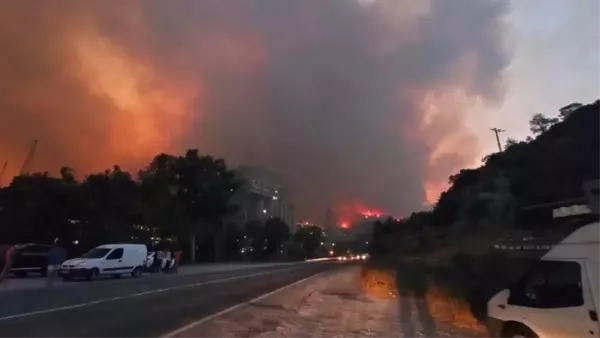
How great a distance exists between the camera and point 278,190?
174 meters

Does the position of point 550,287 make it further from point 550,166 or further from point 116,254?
point 116,254

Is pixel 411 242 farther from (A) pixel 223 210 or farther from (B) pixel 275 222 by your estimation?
(B) pixel 275 222

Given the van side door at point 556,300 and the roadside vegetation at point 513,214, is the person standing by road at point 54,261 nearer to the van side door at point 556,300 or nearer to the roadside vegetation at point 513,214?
the roadside vegetation at point 513,214

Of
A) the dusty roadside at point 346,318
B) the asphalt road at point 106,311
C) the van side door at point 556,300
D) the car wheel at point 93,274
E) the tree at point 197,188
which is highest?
the tree at point 197,188

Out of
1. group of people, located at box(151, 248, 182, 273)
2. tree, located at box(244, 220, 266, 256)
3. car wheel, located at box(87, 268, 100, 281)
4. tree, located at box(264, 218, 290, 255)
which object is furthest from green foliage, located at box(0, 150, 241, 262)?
tree, located at box(264, 218, 290, 255)

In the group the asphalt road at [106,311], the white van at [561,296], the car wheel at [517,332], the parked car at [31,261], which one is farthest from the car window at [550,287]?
the parked car at [31,261]

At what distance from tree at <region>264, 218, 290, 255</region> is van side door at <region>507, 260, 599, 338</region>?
10953 cm

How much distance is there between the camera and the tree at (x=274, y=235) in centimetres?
11825

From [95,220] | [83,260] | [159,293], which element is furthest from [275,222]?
[159,293]

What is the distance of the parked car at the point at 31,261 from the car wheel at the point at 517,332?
108ft

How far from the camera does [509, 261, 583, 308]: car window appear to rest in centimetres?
825

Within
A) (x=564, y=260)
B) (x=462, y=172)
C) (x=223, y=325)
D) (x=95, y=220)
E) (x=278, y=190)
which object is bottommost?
(x=223, y=325)

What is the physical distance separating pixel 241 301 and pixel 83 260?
55.2 ft

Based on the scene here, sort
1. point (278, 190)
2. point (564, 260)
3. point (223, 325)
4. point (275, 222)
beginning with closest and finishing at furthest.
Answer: point (564, 260)
point (223, 325)
point (275, 222)
point (278, 190)
